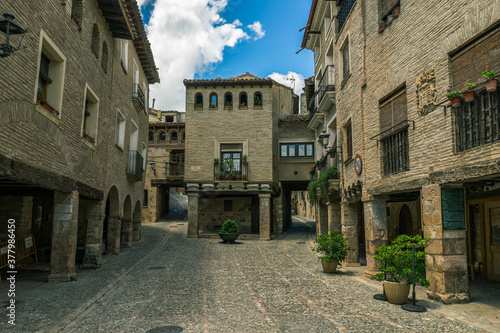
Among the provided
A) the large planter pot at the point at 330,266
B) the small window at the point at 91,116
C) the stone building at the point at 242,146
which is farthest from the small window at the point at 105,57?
the stone building at the point at 242,146

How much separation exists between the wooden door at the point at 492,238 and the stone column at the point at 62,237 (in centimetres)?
1220

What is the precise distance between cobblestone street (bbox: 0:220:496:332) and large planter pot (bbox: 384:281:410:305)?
253 millimetres

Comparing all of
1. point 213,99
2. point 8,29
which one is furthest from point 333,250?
point 213,99

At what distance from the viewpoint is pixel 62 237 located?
35.1 feet

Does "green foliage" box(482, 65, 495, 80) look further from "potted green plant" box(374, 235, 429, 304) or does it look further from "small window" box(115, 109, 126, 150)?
"small window" box(115, 109, 126, 150)

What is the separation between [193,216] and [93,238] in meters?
11.1

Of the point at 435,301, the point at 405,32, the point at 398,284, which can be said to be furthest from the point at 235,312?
the point at 405,32

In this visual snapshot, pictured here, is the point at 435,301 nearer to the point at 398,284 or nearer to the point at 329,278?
the point at 398,284

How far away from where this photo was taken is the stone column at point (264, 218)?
24109 mm

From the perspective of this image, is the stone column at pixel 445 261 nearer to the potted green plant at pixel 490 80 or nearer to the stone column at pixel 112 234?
the potted green plant at pixel 490 80

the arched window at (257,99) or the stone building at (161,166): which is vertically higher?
the arched window at (257,99)

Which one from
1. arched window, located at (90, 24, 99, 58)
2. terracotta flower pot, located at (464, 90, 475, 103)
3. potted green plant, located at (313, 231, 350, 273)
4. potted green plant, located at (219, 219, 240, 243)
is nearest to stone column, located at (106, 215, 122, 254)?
potted green plant, located at (219, 219, 240, 243)

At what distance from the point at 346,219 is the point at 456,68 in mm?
7324

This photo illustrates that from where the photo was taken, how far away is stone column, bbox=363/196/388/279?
11008 mm
